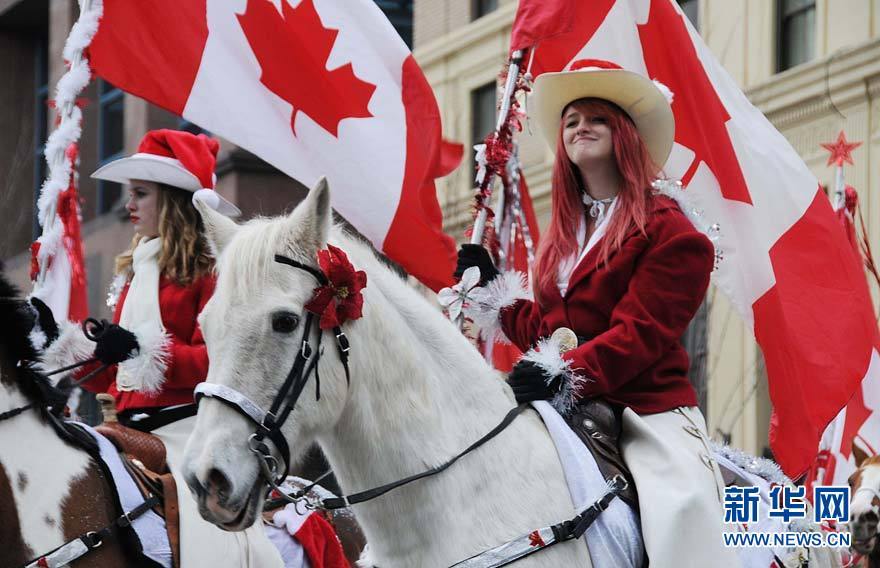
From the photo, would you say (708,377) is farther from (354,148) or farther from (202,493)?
(202,493)

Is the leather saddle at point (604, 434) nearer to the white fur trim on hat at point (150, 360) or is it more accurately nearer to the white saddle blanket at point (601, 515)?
the white saddle blanket at point (601, 515)

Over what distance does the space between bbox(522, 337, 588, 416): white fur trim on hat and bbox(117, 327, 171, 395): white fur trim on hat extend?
1826mm

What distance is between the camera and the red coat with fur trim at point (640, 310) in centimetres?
552

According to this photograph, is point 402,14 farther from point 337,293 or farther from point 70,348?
point 337,293

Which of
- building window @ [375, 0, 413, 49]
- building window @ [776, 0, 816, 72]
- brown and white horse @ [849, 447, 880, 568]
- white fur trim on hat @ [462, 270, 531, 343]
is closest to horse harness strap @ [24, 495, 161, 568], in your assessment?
white fur trim on hat @ [462, 270, 531, 343]

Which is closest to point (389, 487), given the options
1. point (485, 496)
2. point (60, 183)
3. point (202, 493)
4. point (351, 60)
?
point (485, 496)

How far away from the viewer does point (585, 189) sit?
20.2 feet

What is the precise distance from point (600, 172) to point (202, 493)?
89.3 inches

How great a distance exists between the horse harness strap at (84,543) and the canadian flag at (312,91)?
2565 mm

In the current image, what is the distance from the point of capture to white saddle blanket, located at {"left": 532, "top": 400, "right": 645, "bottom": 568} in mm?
5223

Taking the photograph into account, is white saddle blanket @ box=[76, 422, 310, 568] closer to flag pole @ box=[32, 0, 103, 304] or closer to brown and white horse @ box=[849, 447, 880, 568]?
flag pole @ box=[32, 0, 103, 304]

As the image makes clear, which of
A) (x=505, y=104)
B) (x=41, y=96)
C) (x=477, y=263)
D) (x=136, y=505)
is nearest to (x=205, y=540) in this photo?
(x=136, y=505)

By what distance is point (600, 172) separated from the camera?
19.8ft

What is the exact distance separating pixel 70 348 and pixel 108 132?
78.6 ft
